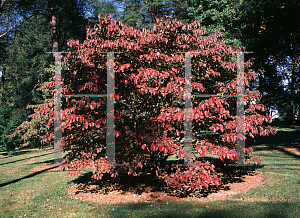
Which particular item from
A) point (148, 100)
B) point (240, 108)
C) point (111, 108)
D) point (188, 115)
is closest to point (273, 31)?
point (240, 108)

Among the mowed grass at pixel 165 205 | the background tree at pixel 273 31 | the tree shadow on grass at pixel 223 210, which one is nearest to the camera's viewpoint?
the tree shadow on grass at pixel 223 210

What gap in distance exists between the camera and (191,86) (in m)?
5.49

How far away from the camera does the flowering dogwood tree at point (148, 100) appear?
5.21m

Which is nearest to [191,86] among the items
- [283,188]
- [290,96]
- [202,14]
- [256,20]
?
[283,188]

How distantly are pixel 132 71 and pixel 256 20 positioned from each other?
37.6 feet

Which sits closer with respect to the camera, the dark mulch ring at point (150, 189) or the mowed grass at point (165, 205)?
the mowed grass at point (165, 205)

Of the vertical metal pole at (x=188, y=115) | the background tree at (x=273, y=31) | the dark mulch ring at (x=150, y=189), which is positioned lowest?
the dark mulch ring at (x=150, y=189)

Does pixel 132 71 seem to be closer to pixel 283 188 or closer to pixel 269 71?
pixel 283 188

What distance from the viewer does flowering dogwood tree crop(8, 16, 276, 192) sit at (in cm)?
521

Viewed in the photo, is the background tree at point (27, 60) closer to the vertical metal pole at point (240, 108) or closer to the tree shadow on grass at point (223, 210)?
the vertical metal pole at point (240, 108)

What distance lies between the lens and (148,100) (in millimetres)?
6258

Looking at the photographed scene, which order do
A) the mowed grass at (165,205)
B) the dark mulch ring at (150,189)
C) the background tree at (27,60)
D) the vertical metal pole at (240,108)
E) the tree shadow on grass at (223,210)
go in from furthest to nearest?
the background tree at (27,60) < the dark mulch ring at (150,189) < the vertical metal pole at (240,108) < the mowed grass at (165,205) < the tree shadow on grass at (223,210)

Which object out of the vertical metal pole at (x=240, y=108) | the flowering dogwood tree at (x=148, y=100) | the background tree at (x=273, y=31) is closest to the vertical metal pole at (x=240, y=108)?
the vertical metal pole at (x=240, y=108)

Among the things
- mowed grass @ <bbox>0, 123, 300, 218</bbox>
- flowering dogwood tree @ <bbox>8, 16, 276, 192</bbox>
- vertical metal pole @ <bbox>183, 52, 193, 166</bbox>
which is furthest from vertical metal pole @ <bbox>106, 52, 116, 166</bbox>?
vertical metal pole @ <bbox>183, 52, 193, 166</bbox>
